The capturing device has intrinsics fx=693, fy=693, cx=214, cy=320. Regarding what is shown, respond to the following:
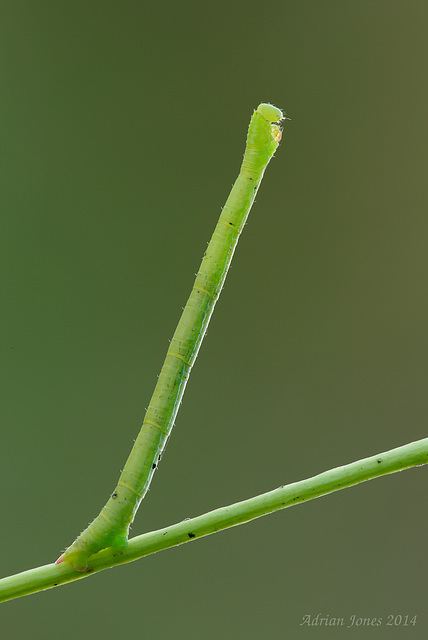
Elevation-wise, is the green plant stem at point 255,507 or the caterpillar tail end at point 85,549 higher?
the green plant stem at point 255,507

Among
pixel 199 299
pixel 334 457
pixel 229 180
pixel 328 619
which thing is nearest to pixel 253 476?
pixel 334 457

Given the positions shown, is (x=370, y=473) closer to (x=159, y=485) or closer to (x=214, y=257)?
(x=214, y=257)

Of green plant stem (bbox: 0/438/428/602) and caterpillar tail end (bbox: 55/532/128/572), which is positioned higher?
green plant stem (bbox: 0/438/428/602)

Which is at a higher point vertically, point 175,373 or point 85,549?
point 175,373

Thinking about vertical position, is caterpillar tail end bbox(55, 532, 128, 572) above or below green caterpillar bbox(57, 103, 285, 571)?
below
